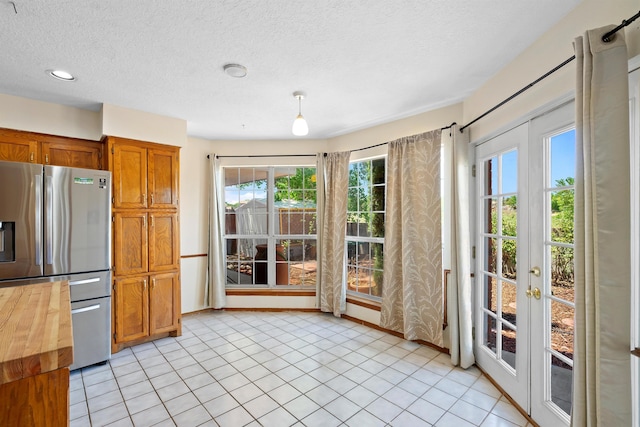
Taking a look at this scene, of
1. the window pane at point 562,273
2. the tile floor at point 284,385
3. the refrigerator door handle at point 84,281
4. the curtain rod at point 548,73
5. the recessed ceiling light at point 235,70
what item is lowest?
the tile floor at point 284,385

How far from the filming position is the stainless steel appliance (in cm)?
243

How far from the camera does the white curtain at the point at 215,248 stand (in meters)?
4.22

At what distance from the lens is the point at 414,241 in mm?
3156

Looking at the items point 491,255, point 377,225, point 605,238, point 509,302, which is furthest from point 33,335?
point 377,225

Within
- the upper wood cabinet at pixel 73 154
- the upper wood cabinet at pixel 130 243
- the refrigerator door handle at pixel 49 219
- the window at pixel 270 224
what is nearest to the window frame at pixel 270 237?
the window at pixel 270 224

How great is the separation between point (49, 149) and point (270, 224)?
2611 mm

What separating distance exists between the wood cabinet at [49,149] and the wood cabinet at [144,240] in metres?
0.37

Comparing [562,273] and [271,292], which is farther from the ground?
[562,273]

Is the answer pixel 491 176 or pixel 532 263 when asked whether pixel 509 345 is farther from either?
pixel 491 176

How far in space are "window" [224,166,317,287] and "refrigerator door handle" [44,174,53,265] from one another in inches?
82.0

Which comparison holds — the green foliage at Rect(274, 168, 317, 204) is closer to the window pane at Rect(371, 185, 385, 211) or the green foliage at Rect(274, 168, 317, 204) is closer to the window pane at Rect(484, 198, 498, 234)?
the window pane at Rect(371, 185, 385, 211)

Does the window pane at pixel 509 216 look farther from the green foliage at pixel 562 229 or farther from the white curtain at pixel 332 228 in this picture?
the white curtain at pixel 332 228

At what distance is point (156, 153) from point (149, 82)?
1018 millimetres

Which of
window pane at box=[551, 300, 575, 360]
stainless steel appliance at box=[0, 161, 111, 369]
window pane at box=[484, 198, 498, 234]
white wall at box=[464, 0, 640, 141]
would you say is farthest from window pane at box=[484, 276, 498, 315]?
stainless steel appliance at box=[0, 161, 111, 369]
